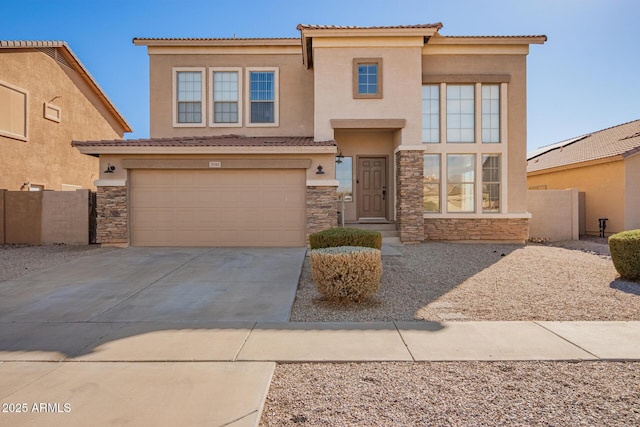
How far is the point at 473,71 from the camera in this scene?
42.2 ft

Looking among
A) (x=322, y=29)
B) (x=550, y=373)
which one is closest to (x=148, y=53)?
(x=322, y=29)

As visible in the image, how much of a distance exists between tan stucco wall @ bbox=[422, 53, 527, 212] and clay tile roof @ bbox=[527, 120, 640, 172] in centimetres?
522

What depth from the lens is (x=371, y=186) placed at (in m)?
14.0

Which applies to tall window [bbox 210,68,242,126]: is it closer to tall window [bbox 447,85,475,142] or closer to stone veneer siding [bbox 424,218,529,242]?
tall window [bbox 447,85,475,142]

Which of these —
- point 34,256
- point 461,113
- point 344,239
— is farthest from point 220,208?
point 461,113

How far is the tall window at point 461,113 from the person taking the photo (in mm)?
13008

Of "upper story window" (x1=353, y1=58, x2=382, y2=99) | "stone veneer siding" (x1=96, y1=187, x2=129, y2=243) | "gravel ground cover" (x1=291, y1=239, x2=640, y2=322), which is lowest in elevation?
"gravel ground cover" (x1=291, y1=239, x2=640, y2=322)

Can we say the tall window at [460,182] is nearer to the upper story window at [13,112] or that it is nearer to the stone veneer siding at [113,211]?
the stone veneer siding at [113,211]

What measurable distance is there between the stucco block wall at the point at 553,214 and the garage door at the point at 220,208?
29.6 ft

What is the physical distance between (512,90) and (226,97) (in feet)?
33.4

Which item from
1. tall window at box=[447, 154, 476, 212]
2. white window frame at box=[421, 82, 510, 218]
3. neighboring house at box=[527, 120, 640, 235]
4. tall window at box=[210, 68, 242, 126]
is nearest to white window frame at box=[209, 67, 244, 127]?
tall window at box=[210, 68, 242, 126]

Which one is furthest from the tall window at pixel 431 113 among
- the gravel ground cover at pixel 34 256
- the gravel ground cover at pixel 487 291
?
the gravel ground cover at pixel 34 256

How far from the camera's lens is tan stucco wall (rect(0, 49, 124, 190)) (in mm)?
15052

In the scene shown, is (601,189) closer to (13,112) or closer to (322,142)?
(322,142)
